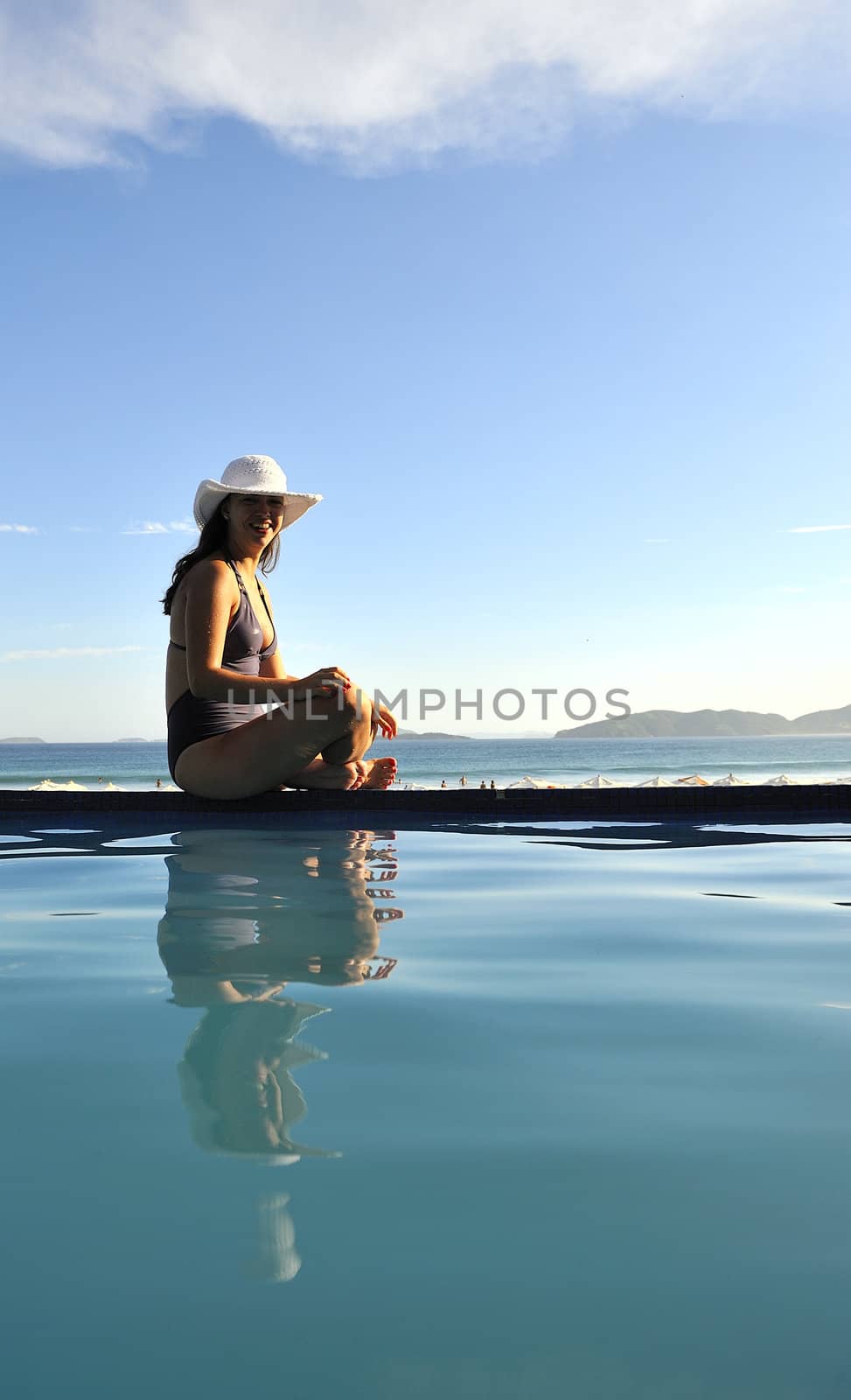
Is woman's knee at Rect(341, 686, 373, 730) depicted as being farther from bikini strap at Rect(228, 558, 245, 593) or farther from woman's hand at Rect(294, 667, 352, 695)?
bikini strap at Rect(228, 558, 245, 593)

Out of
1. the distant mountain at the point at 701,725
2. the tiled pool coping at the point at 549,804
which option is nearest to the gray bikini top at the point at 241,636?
the tiled pool coping at the point at 549,804

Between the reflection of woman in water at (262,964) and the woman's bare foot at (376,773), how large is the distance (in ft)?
3.16

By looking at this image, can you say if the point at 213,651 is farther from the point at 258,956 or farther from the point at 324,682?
the point at 258,956

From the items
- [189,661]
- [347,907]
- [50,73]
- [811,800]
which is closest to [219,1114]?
[347,907]

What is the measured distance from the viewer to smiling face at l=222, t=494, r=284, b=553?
3857mm

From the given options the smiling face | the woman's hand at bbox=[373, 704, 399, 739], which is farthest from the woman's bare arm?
the woman's hand at bbox=[373, 704, 399, 739]

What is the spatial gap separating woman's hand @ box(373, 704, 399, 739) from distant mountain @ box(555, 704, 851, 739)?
299ft

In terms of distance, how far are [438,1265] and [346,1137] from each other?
0.77 feet

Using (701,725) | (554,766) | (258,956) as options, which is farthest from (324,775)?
(701,725)

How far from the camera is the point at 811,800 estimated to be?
186 inches

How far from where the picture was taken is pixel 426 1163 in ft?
2.92

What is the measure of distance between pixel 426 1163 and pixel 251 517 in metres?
3.27

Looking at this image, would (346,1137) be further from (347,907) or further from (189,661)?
(189,661)

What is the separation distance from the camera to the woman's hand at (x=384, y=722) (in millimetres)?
4020
